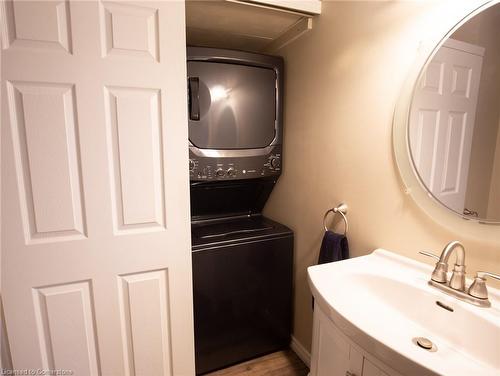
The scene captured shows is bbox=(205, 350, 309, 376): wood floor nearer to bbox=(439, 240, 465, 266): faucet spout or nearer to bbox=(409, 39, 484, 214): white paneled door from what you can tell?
bbox=(439, 240, 465, 266): faucet spout

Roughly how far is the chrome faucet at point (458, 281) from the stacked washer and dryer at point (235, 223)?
3.30 ft

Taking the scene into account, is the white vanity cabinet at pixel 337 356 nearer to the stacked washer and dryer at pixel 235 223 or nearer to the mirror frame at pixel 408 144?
the mirror frame at pixel 408 144

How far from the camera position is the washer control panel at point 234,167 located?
5.59 ft

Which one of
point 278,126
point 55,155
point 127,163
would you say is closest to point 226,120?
point 278,126

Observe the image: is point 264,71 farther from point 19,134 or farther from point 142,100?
point 19,134

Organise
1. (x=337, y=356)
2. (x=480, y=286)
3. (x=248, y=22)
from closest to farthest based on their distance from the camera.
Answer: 1. (x=480, y=286)
2. (x=337, y=356)
3. (x=248, y=22)

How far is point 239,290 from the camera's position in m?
1.75

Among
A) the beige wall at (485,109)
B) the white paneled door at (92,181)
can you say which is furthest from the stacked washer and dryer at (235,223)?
the beige wall at (485,109)

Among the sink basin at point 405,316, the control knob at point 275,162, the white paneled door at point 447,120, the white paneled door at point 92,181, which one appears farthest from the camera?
the control knob at point 275,162

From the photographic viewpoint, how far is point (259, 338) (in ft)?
6.18

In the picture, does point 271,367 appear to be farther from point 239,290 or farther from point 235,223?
point 235,223

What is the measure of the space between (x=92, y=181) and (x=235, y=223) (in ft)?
3.48

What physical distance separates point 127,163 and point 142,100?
30 centimetres

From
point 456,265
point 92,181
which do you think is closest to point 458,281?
point 456,265
